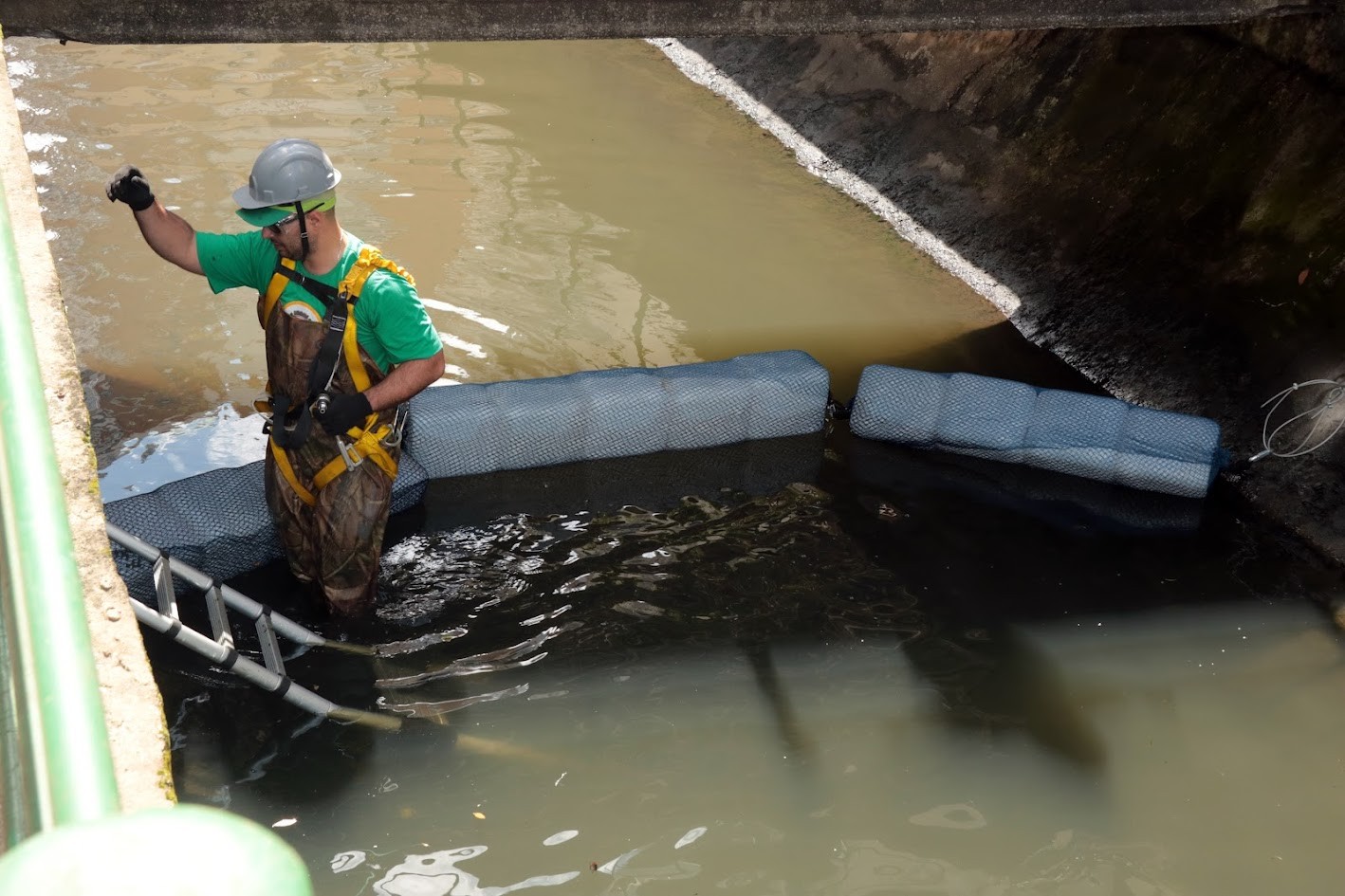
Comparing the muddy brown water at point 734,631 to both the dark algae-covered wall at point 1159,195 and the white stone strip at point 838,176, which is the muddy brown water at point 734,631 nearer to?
the white stone strip at point 838,176

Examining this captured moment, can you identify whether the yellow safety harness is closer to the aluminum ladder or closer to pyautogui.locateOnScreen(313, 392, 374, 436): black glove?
pyautogui.locateOnScreen(313, 392, 374, 436): black glove

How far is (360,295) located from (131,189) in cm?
89

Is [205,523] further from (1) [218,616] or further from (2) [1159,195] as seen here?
(2) [1159,195]

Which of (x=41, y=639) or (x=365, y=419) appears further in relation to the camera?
(x=365, y=419)

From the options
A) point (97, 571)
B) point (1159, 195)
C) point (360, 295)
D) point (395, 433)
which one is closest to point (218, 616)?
point (395, 433)

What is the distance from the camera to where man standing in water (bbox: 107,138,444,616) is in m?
4.52

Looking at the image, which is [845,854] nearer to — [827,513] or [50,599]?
[827,513]

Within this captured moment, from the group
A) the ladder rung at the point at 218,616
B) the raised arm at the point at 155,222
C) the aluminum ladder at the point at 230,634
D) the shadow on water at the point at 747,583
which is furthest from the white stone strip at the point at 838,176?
the ladder rung at the point at 218,616

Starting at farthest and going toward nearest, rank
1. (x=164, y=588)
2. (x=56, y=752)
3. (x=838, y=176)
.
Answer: (x=838, y=176)
(x=164, y=588)
(x=56, y=752)

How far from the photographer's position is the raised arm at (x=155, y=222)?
4.53m

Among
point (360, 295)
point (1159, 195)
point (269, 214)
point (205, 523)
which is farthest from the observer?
point (1159, 195)

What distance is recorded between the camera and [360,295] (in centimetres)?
465

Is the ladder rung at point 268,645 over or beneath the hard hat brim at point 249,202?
beneath

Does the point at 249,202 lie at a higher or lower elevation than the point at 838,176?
higher
